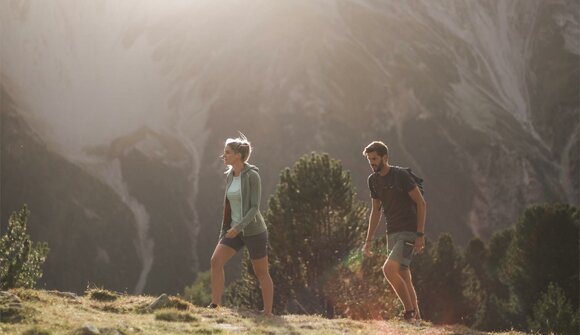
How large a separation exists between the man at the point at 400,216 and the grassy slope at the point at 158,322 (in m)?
0.93

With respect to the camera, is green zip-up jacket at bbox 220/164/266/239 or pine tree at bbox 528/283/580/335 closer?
green zip-up jacket at bbox 220/164/266/239

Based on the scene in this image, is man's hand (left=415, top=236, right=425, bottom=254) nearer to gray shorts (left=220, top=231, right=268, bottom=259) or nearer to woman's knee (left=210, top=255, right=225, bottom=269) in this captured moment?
gray shorts (left=220, top=231, right=268, bottom=259)

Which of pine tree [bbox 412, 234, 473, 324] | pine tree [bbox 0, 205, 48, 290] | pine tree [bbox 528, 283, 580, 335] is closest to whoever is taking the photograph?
pine tree [bbox 0, 205, 48, 290]

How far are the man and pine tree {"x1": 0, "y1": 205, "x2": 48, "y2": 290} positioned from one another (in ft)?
81.2

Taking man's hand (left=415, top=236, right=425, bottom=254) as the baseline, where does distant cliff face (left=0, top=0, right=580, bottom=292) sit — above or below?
above

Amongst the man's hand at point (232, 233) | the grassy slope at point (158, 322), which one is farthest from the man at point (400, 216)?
the man's hand at point (232, 233)

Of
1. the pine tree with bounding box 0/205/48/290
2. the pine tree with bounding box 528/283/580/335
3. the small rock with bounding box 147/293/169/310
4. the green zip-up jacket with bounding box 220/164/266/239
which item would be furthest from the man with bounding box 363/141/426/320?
the pine tree with bounding box 528/283/580/335

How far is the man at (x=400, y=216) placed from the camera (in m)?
10.5

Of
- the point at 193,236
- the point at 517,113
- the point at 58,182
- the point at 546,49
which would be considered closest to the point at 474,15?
the point at 546,49

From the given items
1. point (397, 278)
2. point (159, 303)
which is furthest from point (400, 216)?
point (159, 303)

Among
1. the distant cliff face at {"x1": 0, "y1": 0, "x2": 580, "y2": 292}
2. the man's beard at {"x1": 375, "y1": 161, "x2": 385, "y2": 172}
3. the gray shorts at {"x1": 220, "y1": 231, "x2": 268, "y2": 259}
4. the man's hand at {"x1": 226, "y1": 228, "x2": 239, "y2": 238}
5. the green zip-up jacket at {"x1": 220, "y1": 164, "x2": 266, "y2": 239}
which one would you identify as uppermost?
the distant cliff face at {"x1": 0, "y1": 0, "x2": 580, "y2": 292}

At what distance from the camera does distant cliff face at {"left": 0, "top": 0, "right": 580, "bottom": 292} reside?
10431 cm

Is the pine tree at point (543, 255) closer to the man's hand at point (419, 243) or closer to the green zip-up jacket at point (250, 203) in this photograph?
the man's hand at point (419, 243)

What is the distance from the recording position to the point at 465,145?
120688mm
